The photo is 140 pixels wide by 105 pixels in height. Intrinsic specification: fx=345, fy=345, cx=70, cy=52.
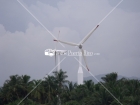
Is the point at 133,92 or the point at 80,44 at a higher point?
the point at 80,44

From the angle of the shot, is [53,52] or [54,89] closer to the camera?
[54,89]

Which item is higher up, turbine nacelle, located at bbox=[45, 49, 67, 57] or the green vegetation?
turbine nacelle, located at bbox=[45, 49, 67, 57]

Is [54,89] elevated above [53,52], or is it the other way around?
[53,52]

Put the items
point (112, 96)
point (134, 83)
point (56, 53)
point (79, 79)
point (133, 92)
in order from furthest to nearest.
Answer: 1. point (79, 79)
2. point (56, 53)
3. point (134, 83)
4. point (133, 92)
5. point (112, 96)

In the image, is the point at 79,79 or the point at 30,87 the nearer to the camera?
the point at 30,87

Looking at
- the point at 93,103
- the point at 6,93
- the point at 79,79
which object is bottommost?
the point at 93,103

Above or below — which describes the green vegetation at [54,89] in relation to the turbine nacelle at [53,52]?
below

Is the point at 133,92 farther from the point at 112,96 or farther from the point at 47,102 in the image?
the point at 47,102

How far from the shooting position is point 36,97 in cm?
6138

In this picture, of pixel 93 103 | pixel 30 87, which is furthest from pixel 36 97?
pixel 93 103

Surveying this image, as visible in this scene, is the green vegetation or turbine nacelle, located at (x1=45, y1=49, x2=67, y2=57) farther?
turbine nacelle, located at (x1=45, y1=49, x2=67, y2=57)

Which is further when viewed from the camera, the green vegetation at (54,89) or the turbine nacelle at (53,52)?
the turbine nacelle at (53,52)

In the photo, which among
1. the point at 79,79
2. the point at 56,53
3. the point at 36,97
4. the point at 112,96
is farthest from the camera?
the point at 79,79

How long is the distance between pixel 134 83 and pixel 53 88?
1626 cm
